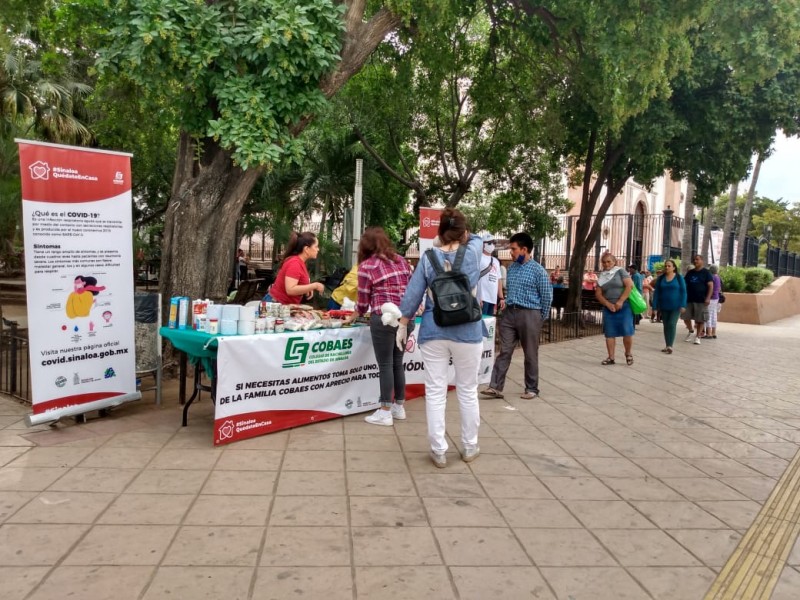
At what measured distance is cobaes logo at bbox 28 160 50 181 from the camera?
Answer: 15.9 ft

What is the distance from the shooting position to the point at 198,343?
5.12m

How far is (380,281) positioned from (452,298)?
4.33 ft

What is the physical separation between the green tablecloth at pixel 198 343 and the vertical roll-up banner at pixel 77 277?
54cm

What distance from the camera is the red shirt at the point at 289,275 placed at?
20.6 feet

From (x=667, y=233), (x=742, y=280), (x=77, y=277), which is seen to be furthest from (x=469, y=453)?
(x=742, y=280)

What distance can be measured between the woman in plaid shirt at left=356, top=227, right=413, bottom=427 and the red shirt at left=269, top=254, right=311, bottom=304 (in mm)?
756

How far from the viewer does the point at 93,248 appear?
534 centimetres

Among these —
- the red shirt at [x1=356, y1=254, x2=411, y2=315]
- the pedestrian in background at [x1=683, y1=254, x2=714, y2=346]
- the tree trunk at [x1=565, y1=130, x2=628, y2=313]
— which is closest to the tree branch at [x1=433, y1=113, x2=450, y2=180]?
the tree trunk at [x1=565, y1=130, x2=628, y2=313]

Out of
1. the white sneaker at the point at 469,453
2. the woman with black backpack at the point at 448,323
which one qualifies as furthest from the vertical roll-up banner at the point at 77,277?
the white sneaker at the point at 469,453

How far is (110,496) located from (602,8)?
766 cm

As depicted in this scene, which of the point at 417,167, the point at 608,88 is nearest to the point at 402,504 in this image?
the point at 608,88

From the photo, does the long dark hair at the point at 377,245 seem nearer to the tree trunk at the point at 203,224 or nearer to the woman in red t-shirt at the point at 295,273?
the woman in red t-shirt at the point at 295,273

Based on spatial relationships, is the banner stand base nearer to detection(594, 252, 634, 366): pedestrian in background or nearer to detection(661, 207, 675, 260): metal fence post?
detection(594, 252, 634, 366): pedestrian in background

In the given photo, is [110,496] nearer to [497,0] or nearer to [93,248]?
[93,248]
